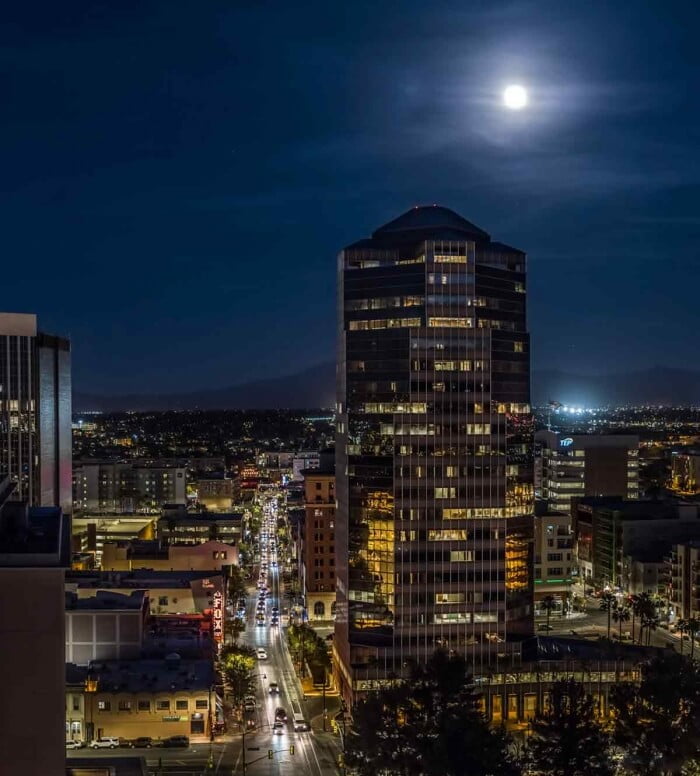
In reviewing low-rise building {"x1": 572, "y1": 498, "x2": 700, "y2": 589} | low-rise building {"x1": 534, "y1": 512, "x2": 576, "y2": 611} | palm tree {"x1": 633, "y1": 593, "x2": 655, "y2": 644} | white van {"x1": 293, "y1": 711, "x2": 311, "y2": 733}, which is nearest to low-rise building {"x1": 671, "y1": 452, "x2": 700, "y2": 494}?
low-rise building {"x1": 572, "y1": 498, "x2": 700, "y2": 589}

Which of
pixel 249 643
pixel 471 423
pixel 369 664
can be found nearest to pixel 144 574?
pixel 249 643

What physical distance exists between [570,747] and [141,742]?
26453 millimetres

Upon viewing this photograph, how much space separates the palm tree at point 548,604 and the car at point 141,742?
38804 mm

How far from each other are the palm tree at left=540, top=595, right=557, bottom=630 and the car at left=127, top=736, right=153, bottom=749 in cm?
3880

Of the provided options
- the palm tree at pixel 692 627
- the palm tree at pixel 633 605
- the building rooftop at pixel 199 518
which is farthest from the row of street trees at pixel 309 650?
the building rooftop at pixel 199 518

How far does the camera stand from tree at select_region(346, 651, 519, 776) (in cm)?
3591

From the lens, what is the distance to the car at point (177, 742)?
55.1 m

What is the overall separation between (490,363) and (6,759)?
43.3 meters

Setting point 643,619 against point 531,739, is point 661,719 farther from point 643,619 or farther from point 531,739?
point 643,619

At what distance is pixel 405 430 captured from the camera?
6119 cm

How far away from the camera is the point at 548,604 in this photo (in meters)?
84.5

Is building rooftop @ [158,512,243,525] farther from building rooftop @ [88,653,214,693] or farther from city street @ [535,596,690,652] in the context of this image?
building rooftop @ [88,653,214,693]

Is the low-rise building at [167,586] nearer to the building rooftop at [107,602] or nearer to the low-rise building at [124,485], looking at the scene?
the building rooftop at [107,602]

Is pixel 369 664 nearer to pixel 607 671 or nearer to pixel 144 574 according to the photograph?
pixel 607 671
